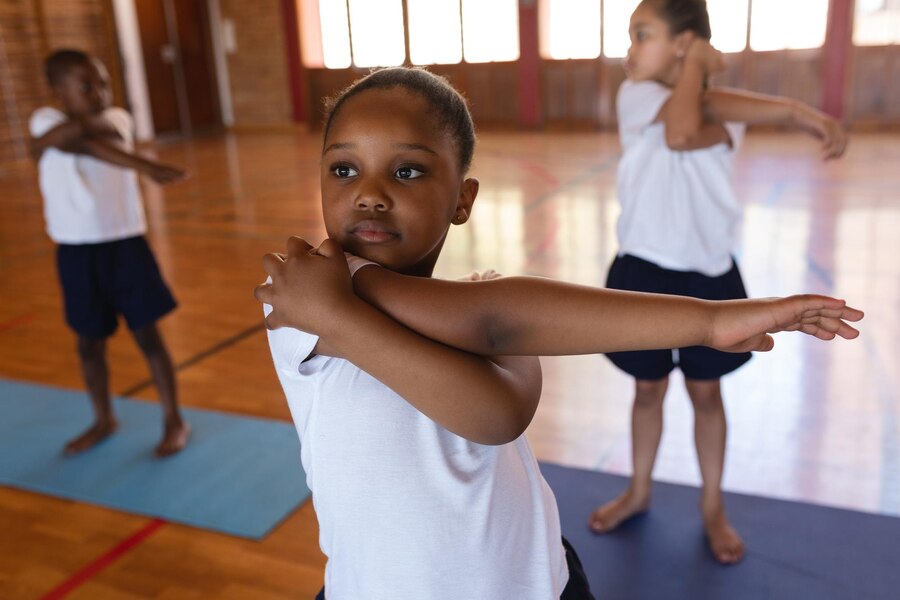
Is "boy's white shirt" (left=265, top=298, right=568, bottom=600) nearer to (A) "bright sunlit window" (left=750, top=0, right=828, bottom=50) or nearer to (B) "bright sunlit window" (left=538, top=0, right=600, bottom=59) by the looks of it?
(A) "bright sunlit window" (left=750, top=0, right=828, bottom=50)

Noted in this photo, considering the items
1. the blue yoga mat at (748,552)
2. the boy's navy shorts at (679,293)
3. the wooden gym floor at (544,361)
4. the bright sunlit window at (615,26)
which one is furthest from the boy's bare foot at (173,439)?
the bright sunlit window at (615,26)

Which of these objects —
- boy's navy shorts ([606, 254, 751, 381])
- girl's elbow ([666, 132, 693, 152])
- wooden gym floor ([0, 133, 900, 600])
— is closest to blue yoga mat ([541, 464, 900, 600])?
wooden gym floor ([0, 133, 900, 600])

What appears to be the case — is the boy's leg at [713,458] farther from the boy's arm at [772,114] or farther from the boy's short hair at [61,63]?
the boy's short hair at [61,63]

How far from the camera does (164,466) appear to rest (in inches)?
99.1

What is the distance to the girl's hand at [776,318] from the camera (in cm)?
71

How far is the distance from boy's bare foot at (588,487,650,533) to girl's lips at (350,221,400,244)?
1.44 metres

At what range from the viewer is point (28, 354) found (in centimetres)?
356

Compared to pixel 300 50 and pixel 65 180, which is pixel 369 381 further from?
pixel 300 50

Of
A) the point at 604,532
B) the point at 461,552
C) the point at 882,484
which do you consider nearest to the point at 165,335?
the point at 604,532

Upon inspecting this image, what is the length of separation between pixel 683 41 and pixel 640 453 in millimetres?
1007

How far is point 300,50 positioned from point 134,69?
2.47 m

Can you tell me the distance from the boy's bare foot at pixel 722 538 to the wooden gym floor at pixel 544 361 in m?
0.30

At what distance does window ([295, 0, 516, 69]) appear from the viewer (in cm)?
1119

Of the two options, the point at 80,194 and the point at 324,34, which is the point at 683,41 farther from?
the point at 324,34
